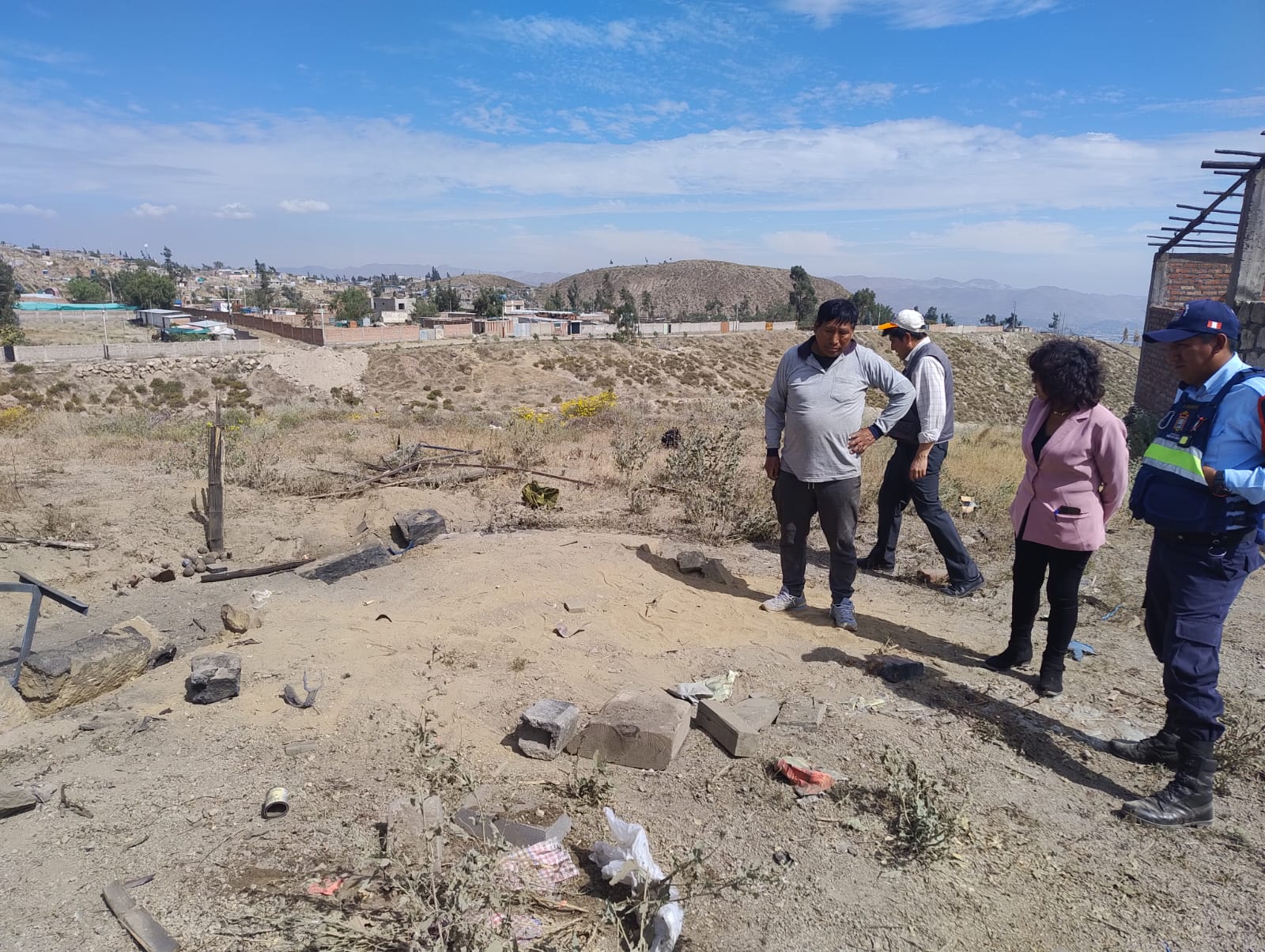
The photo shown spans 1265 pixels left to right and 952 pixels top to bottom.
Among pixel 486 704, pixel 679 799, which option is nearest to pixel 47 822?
pixel 486 704

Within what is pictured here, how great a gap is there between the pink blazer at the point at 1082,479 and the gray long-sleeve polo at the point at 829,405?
3.21ft

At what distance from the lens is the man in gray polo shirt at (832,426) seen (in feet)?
14.3

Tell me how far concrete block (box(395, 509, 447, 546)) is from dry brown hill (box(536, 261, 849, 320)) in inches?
4057

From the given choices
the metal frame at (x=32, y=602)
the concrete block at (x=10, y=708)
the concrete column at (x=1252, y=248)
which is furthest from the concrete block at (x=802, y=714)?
the concrete column at (x=1252, y=248)

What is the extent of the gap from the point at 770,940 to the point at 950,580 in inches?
142

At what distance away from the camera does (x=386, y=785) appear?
9.78 feet

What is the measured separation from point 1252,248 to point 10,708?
565 inches

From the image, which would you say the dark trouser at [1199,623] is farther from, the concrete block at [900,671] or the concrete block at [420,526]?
the concrete block at [420,526]

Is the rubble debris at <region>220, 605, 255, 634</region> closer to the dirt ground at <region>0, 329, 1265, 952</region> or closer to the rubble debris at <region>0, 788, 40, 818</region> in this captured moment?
the dirt ground at <region>0, 329, 1265, 952</region>

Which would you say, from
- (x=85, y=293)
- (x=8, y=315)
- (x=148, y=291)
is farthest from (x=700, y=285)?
(x=8, y=315)

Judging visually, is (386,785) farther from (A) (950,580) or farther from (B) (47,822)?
(A) (950,580)

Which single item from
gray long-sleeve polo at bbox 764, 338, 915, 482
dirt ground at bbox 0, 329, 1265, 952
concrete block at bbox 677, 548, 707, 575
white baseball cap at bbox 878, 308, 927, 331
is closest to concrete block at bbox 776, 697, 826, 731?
dirt ground at bbox 0, 329, 1265, 952

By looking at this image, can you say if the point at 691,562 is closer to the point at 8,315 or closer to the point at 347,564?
the point at 347,564

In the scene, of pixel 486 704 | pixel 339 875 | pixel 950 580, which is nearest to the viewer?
pixel 339 875
